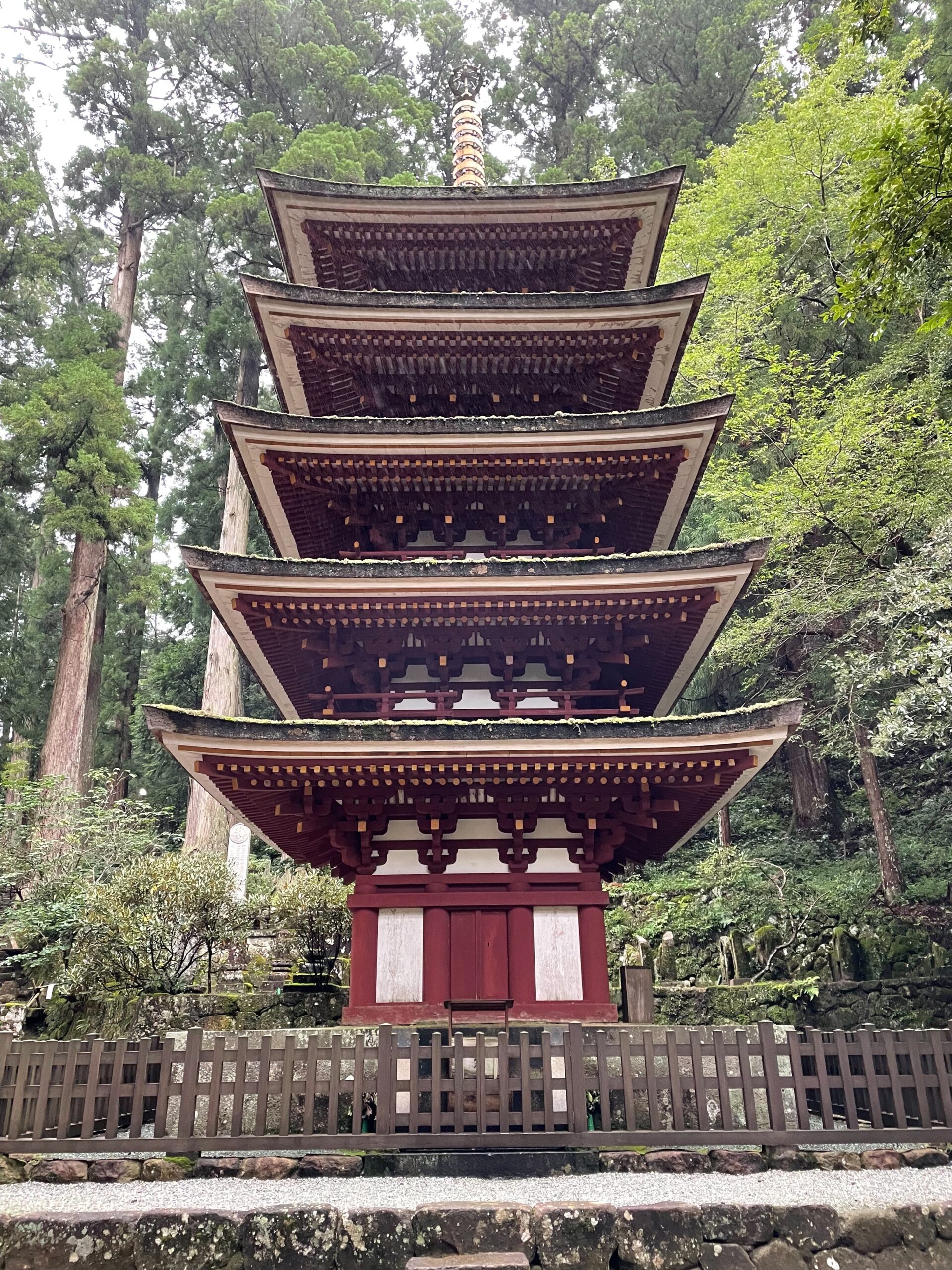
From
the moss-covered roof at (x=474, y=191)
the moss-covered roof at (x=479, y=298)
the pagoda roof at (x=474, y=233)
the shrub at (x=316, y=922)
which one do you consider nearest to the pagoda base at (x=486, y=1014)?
the shrub at (x=316, y=922)

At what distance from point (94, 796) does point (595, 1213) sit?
628 inches

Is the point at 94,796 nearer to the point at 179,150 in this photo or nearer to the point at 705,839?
the point at 705,839

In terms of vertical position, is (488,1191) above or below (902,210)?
below

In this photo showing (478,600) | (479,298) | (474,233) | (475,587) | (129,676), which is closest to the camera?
(475,587)

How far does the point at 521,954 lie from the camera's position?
8.92 meters

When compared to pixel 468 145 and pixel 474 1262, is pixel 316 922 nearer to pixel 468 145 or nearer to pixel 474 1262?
A: pixel 474 1262

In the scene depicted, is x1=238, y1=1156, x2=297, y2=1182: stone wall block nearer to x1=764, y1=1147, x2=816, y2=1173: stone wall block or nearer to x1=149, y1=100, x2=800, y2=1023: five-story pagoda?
x1=149, y1=100, x2=800, y2=1023: five-story pagoda

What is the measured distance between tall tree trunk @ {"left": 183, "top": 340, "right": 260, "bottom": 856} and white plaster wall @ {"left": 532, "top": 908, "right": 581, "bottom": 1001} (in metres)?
11.7

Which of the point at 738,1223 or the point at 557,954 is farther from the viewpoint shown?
the point at 557,954

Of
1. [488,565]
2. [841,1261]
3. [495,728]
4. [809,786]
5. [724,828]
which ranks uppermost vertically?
[809,786]

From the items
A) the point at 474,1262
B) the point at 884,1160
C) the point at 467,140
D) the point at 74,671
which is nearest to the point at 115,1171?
the point at 474,1262

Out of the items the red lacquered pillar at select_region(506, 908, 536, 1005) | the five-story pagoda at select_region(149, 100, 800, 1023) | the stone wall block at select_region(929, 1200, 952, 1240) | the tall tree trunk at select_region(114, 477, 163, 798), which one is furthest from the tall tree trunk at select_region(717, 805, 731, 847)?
the tall tree trunk at select_region(114, 477, 163, 798)

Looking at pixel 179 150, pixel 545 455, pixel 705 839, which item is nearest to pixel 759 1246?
pixel 545 455

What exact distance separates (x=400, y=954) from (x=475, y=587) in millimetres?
4094
